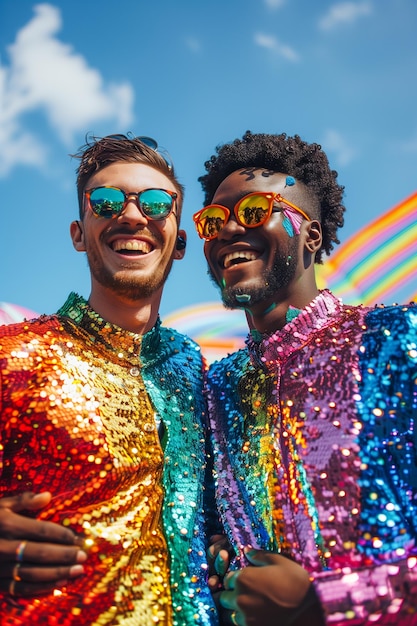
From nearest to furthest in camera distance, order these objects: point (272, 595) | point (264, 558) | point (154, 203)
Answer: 1. point (272, 595)
2. point (264, 558)
3. point (154, 203)

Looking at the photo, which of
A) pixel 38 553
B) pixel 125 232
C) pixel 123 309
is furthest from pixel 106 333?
pixel 38 553

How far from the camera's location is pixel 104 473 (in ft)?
9.25

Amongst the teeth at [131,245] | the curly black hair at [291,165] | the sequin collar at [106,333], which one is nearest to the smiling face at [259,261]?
the curly black hair at [291,165]

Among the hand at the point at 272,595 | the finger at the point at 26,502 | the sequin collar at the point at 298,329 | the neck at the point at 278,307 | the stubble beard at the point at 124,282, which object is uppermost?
the stubble beard at the point at 124,282

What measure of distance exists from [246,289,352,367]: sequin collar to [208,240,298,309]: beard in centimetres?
17

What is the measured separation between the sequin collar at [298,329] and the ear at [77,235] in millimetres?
1176

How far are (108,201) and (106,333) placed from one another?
69 centimetres

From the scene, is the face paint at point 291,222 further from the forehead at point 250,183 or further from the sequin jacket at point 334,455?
the sequin jacket at point 334,455

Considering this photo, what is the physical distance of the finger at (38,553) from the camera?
2.57m

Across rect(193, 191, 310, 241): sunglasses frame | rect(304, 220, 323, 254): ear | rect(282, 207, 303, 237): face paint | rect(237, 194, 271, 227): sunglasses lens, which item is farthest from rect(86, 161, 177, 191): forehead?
rect(304, 220, 323, 254): ear

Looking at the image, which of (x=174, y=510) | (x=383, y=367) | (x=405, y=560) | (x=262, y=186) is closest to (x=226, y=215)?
(x=262, y=186)

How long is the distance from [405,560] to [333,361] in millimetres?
881

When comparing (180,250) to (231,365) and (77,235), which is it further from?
(231,365)

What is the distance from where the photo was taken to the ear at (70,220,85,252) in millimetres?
3791
